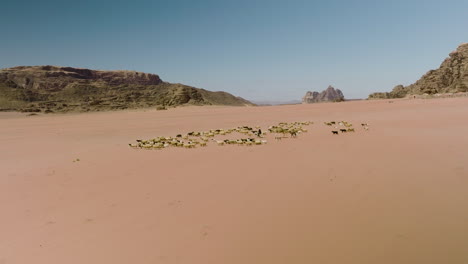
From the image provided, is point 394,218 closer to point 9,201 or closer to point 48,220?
point 48,220

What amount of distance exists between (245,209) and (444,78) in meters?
116

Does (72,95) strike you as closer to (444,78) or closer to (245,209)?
(245,209)

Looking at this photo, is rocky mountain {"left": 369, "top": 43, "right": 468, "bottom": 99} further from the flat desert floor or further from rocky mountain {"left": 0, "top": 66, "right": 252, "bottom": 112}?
the flat desert floor

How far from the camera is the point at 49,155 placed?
48.8 feet

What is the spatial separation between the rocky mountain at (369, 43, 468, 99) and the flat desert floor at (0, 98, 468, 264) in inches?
3663

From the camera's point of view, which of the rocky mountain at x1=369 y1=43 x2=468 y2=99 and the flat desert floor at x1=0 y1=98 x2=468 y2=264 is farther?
the rocky mountain at x1=369 y1=43 x2=468 y2=99

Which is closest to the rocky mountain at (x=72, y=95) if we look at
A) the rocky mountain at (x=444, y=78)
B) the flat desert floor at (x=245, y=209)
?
the rocky mountain at (x=444, y=78)

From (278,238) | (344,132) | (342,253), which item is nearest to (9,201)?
(278,238)

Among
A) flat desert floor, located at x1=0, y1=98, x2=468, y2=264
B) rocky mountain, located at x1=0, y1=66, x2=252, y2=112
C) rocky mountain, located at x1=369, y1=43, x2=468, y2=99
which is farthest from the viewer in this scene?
rocky mountain, located at x1=0, y1=66, x2=252, y2=112

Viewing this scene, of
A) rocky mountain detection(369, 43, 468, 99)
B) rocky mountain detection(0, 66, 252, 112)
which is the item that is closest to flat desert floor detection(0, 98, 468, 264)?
rocky mountain detection(0, 66, 252, 112)

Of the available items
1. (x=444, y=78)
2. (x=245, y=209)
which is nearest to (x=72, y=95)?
(x=245, y=209)

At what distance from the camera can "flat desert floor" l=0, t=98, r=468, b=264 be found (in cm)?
480

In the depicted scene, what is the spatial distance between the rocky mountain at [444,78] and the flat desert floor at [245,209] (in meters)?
93.0

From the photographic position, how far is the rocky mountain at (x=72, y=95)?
100 meters
